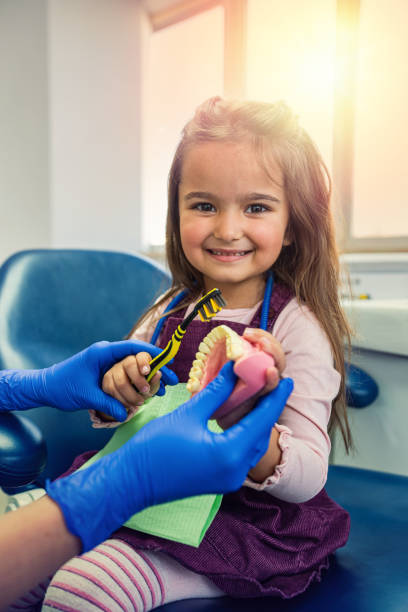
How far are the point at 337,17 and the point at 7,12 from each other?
1647mm

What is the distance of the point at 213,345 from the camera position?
552 millimetres

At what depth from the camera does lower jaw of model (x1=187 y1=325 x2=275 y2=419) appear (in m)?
0.48

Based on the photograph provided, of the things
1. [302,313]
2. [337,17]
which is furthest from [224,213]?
[337,17]

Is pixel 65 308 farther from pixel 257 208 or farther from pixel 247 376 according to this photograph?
pixel 247 376

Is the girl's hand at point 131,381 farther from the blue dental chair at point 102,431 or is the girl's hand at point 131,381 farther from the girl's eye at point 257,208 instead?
the girl's eye at point 257,208

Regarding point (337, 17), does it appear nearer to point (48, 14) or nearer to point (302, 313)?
point (48, 14)

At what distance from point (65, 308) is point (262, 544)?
0.62 m

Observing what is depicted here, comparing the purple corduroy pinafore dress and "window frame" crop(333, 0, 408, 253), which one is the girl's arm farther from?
"window frame" crop(333, 0, 408, 253)

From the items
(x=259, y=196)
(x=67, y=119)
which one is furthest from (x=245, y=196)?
(x=67, y=119)

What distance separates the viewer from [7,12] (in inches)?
109

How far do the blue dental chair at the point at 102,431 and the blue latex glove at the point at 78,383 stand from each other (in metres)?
0.03

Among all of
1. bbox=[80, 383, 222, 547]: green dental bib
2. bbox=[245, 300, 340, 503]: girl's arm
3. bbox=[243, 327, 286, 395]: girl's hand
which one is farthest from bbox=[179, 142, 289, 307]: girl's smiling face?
bbox=[80, 383, 222, 547]: green dental bib

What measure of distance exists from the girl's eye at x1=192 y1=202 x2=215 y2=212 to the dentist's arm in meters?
0.36

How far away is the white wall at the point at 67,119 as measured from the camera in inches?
104
